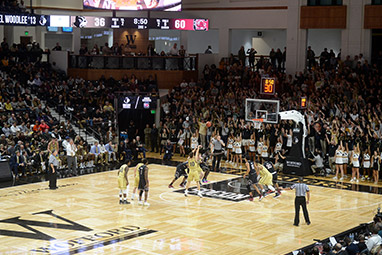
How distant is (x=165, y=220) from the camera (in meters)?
18.9

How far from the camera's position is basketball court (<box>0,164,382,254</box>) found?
1623 centimetres

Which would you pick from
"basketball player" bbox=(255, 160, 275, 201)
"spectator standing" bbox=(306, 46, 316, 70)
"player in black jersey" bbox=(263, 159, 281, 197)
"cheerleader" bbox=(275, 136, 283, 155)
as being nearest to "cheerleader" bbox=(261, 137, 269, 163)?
"cheerleader" bbox=(275, 136, 283, 155)

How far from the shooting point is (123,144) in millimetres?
30141

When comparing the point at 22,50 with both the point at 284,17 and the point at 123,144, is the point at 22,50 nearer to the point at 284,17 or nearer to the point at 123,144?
the point at 123,144

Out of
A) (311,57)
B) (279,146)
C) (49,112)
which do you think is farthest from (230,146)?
(311,57)

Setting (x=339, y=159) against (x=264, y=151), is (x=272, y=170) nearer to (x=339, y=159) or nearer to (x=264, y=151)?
(x=339, y=159)

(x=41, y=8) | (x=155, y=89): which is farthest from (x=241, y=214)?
(x=41, y=8)

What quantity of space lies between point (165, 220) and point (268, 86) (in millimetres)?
13012

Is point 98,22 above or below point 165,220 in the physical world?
above

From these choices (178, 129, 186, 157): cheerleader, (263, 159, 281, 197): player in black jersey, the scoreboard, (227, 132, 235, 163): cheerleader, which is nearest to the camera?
(263, 159, 281, 197): player in black jersey

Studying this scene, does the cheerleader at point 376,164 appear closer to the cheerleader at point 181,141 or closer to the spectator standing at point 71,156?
the cheerleader at point 181,141

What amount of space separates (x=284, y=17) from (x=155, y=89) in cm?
896

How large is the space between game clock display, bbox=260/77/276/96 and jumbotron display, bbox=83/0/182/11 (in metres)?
10.5

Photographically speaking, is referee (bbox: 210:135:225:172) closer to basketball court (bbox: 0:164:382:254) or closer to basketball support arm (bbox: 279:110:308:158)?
basketball court (bbox: 0:164:382:254)
